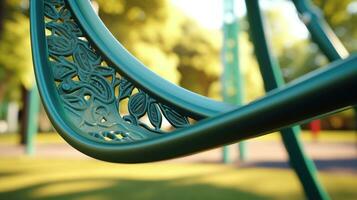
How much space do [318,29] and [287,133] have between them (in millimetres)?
581

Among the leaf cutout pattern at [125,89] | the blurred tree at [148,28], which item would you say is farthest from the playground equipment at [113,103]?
the blurred tree at [148,28]

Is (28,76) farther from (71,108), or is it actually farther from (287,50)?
(287,50)

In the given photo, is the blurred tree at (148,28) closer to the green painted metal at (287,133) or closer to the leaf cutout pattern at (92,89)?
the green painted metal at (287,133)

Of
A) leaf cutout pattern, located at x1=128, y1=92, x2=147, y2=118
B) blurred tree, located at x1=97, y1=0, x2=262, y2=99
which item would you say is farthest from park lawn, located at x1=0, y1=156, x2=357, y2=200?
blurred tree, located at x1=97, y1=0, x2=262, y2=99

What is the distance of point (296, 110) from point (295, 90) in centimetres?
3

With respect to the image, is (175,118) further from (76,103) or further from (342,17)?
(342,17)

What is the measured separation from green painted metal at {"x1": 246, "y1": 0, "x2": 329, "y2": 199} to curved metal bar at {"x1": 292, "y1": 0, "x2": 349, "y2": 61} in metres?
0.26

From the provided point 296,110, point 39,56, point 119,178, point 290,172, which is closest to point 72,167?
point 119,178

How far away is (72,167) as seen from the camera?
223 inches

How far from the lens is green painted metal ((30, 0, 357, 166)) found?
57 cm

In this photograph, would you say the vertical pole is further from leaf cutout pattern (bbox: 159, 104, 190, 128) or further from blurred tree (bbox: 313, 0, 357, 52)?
leaf cutout pattern (bbox: 159, 104, 190, 128)

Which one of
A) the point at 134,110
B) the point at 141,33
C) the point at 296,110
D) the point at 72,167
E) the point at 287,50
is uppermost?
the point at 287,50

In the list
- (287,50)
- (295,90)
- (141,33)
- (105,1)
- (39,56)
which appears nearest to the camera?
(295,90)

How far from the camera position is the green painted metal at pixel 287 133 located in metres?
1.88
